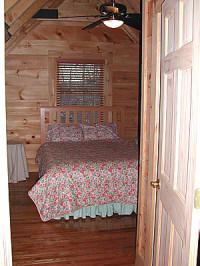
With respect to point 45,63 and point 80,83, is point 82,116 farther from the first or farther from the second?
point 45,63

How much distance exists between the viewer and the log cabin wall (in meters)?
5.29

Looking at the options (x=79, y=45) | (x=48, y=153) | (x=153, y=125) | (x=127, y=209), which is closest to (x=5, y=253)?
(x=153, y=125)

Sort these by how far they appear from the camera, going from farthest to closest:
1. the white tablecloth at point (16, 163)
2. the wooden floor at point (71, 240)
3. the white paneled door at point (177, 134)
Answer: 1. the white tablecloth at point (16, 163)
2. the wooden floor at point (71, 240)
3. the white paneled door at point (177, 134)

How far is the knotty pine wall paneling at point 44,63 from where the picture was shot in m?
5.29

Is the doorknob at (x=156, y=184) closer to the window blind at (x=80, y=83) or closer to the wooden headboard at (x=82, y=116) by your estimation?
the wooden headboard at (x=82, y=116)

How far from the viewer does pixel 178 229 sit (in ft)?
4.83

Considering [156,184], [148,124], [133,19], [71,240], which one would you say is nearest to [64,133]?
[133,19]

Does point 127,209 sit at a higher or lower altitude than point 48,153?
lower

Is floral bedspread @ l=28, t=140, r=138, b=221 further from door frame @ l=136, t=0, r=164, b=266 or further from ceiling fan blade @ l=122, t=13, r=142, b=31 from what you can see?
ceiling fan blade @ l=122, t=13, r=142, b=31

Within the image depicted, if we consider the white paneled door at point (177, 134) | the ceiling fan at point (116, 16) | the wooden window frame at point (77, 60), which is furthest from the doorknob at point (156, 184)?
the wooden window frame at point (77, 60)

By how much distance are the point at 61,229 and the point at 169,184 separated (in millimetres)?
1881

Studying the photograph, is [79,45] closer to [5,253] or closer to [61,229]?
[61,229]

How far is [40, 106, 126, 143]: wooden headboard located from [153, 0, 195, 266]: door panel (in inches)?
144

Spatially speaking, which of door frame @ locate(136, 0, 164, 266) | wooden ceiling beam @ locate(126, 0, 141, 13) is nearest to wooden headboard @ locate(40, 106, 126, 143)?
wooden ceiling beam @ locate(126, 0, 141, 13)
